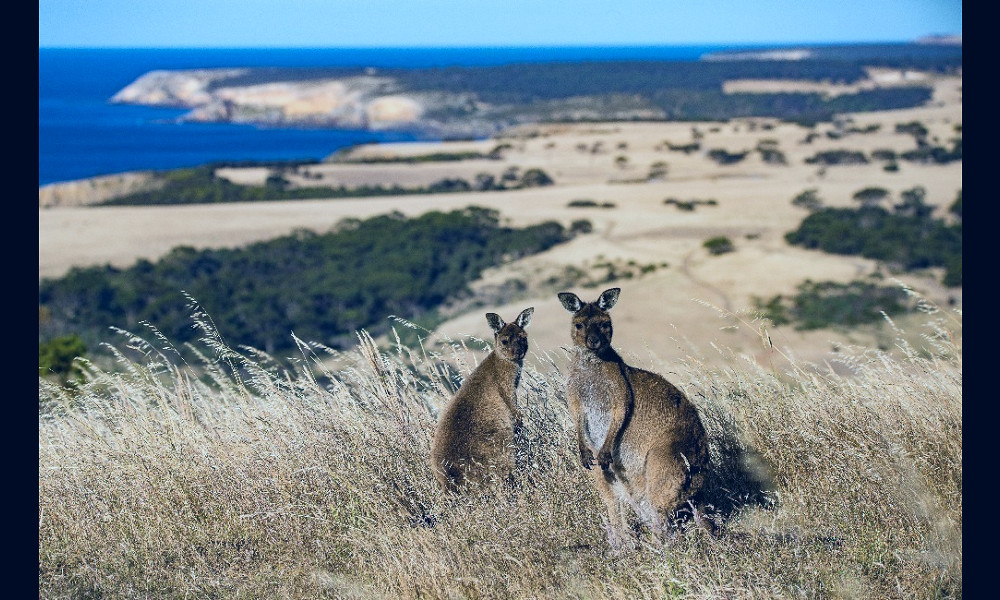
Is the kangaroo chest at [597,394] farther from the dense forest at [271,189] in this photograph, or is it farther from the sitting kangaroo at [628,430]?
the dense forest at [271,189]

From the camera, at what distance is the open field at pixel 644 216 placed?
34.7m

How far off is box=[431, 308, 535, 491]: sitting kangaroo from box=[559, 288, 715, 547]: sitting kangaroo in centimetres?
42

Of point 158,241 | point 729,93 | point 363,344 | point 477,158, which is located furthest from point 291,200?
point 729,93

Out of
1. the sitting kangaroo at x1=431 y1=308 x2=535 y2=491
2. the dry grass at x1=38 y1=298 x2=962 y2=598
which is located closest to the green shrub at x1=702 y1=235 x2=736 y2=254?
the dry grass at x1=38 y1=298 x2=962 y2=598

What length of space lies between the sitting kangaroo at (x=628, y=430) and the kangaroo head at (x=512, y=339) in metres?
0.36

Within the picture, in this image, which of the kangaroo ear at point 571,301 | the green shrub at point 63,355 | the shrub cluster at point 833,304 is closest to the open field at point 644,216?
the shrub cluster at point 833,304

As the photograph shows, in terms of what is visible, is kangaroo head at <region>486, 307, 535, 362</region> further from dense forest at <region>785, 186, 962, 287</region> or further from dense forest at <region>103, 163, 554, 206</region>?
dense forest at <region>103, 163, 554, 206</region>

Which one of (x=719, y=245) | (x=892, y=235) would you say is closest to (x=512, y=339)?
Answer: (x=719, y=245)

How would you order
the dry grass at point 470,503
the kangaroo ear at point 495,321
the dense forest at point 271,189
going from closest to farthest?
the dry grass at point 470,503, the kangaroo ear at point 495,321, the dense forest at point 271,189

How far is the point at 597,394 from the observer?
3.94 m

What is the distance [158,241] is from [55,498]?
171 ft

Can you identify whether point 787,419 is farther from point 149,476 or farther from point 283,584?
point 149,476

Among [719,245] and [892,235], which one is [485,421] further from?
[892,235]

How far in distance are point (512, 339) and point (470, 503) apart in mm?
802
